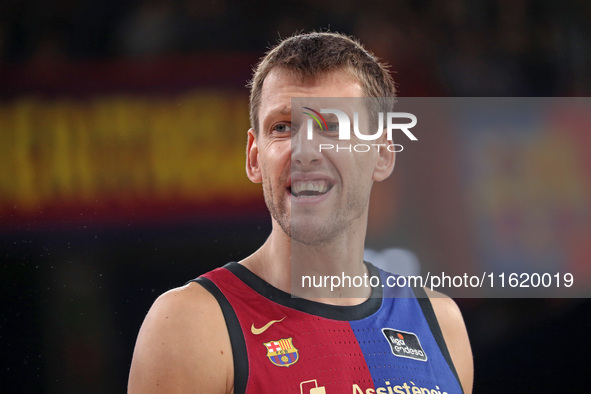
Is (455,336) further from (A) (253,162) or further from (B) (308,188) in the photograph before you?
(A) (253,162)

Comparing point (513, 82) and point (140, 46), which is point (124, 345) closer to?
point (140, 46)

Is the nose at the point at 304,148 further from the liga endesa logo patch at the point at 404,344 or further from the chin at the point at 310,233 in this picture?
the liga endesa logo patch at the point at 404,344

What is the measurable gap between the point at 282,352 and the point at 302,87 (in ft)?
2.72

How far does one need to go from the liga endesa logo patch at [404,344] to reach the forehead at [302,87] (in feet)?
2.57

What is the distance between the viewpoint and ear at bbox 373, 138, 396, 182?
7.19ft

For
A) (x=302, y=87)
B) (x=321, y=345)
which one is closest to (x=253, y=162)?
(x=302, y=87)

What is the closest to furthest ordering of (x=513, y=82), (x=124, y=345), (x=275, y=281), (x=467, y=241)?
(x=275, y=281), (x=467, y=241), (x=124, y=345), (x=513, y=82)

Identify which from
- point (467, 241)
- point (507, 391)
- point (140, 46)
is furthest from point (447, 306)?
point (140, 46)

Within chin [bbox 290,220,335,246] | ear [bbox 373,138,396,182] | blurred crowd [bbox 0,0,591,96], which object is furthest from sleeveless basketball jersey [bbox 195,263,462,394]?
blurred crowd [bbox 0,0,591,96]

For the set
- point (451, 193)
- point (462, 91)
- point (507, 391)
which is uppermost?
point (462, 91)

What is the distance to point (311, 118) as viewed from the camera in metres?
1.94

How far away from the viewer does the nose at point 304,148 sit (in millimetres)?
1915

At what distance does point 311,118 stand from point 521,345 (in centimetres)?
230

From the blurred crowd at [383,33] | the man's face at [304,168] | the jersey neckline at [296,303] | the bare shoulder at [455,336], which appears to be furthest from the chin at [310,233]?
the blurred crowd at [383,33]
